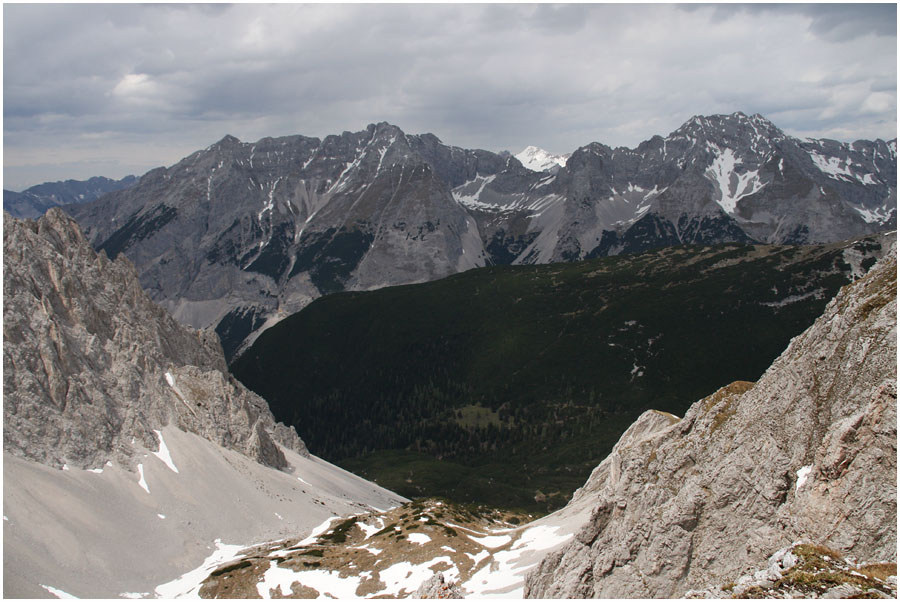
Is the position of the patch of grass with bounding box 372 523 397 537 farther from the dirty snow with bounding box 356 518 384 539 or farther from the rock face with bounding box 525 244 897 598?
the rock face with bounding box 525 244 897 598

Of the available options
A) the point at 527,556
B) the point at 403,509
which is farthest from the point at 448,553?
the point at 403,509

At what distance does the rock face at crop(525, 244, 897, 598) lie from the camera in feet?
100

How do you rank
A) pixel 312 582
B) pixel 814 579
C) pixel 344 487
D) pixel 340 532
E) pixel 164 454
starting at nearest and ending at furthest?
1. pixel 814 579
2. pixel 312 582
3. pixel 340 532
4. pixel 164 454
5. pixel 344 487

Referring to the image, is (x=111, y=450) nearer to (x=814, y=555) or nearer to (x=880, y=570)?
(x=814, y=555)

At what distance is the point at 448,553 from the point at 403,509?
40730mm

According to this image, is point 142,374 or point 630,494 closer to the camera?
point 630,494

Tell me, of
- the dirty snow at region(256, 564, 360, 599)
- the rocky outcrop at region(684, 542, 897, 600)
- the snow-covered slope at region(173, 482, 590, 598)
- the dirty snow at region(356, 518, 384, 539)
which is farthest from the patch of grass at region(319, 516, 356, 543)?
the rocky outcrop at region(684, 542, 897, 600)

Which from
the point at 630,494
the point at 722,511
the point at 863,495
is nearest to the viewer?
the point at 863,495

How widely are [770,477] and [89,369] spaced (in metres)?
124

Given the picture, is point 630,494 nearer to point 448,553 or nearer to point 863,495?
point 863,495

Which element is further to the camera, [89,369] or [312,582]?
[89,369]

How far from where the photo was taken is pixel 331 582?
78562 mm

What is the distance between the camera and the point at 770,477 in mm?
36594

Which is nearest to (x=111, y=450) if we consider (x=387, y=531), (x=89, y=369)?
(x=89, y=369)
